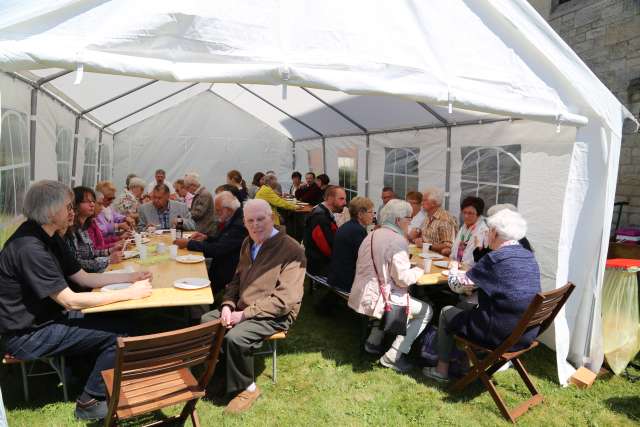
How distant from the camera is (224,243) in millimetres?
3928

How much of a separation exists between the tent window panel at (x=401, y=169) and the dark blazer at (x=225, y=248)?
3302 mm

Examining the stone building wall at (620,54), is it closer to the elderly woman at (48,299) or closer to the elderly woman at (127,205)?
the elderly woman at (48,299)

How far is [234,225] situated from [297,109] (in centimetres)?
506

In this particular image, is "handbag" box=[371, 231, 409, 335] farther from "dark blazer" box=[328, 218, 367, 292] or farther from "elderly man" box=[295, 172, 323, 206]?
"elderly man" box=[295, 172, 323, 206]

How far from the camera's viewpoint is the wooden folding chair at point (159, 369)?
189 centimetres

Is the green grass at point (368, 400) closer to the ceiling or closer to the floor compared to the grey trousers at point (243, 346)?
closer to the floor

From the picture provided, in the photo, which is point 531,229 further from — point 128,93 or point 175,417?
point 128,93

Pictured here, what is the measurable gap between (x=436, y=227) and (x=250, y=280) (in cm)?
253

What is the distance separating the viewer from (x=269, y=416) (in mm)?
2729

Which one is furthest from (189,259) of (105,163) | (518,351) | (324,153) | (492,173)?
(105,163)

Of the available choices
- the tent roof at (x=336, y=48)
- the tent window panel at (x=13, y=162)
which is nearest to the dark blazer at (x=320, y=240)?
the tent roof at (x=336, y=48)

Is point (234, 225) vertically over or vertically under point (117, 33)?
under

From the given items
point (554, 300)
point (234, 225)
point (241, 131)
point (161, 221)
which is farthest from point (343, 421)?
point (241, 131)

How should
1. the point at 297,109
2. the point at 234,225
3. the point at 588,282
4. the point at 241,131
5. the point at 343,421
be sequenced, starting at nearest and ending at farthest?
the point at 343,421 → the point at 588,282 → the point at 234,225 → the point at 297,109 → the point at 241,131
